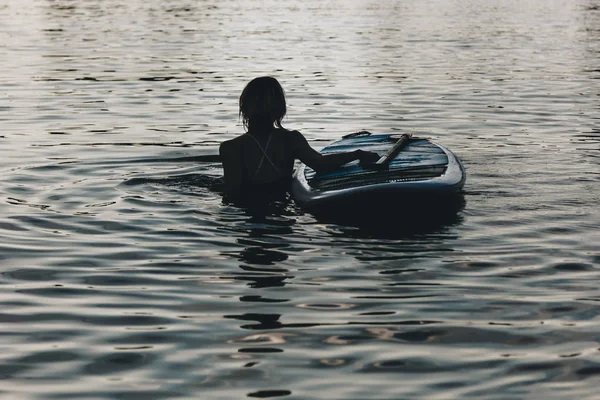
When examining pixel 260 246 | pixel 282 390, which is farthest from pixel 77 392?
pixel 260 246

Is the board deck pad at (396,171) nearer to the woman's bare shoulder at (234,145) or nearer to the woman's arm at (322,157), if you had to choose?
the woman's arm at (322,157)

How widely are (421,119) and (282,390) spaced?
36.6 ft

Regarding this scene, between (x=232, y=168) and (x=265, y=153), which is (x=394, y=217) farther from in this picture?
(x=232, y=168)

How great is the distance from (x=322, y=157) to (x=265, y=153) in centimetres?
53

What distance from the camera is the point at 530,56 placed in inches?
1005

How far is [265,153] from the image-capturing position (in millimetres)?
8719

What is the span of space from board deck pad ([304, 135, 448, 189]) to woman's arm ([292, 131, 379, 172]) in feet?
0.24

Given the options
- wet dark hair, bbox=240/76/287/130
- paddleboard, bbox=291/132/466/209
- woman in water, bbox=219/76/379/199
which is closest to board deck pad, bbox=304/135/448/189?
paddleboard, bbox=291/132/466/209

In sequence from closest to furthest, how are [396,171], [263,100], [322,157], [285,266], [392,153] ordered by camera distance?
[285,266] < [263,100] < [396,171] < [322,157] < [392,153]

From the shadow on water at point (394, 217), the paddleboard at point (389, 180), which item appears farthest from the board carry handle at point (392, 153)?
the shadow on water at point (394, 217)

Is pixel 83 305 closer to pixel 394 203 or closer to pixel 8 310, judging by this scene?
pixel 8 310

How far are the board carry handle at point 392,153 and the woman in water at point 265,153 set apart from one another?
113 millimetres

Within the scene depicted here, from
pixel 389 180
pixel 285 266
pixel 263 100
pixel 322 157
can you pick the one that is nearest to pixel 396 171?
pixel 389 180

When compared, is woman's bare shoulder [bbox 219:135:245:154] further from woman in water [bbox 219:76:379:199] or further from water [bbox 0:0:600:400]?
water [bbox 0:0:600:400]
